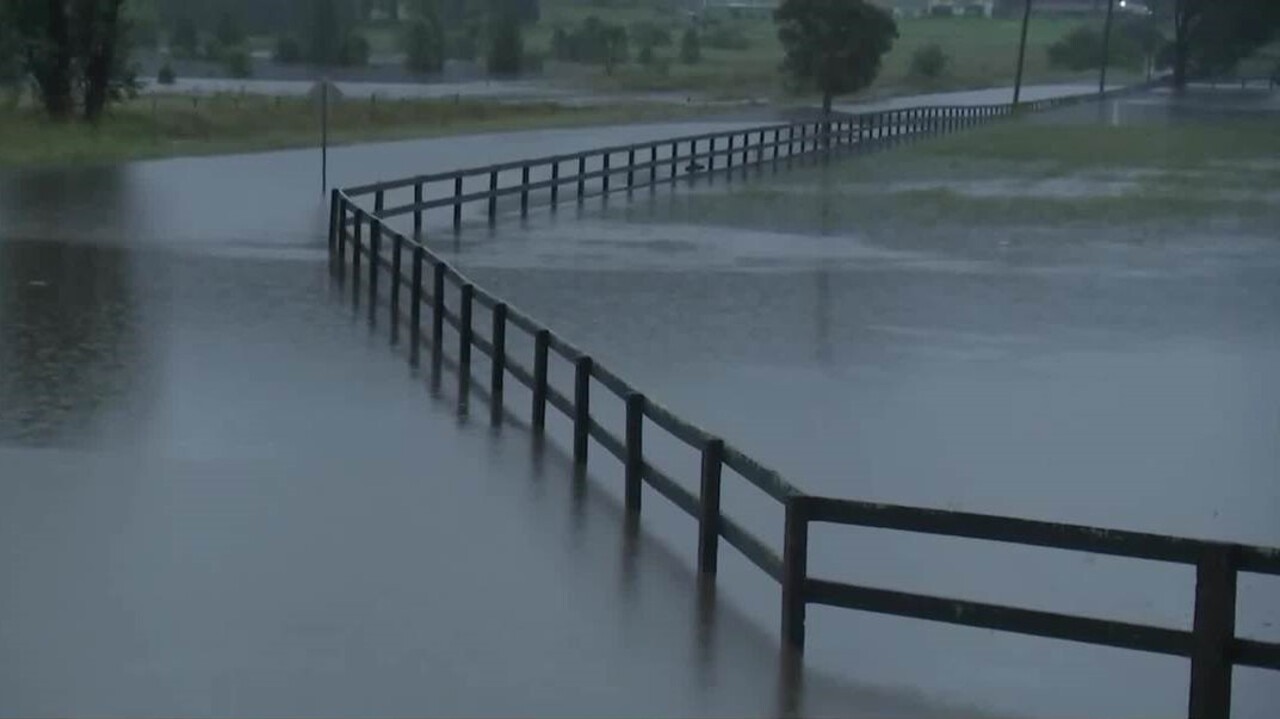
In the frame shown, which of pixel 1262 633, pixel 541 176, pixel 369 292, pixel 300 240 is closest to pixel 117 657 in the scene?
pixel 1262 633

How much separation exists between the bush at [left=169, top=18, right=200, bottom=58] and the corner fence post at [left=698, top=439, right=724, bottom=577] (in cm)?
10948

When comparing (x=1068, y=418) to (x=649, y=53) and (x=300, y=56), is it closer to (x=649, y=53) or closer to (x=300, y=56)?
(x=300, y=56)

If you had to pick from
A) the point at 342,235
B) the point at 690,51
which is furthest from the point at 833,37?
the point at 342,235

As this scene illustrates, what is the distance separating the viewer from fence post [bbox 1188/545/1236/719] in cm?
949

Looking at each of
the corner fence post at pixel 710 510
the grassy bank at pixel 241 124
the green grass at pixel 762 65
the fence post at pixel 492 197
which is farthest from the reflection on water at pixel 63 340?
the green grass at pixel 762 65

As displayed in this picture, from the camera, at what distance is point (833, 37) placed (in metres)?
99.7

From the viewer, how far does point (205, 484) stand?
15.0 m

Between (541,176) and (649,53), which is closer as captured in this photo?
(541,176)

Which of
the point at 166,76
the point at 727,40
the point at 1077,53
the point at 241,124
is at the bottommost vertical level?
the point at 1077,53

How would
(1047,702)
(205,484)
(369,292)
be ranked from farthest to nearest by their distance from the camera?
(369,292) < (205,484) < (1047,702)

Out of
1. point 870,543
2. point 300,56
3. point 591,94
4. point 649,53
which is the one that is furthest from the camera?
point 649,53

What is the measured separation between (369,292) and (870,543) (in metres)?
12.7

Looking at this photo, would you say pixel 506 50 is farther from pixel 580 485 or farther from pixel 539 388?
pixel 580 485

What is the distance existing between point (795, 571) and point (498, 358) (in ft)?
27.1
